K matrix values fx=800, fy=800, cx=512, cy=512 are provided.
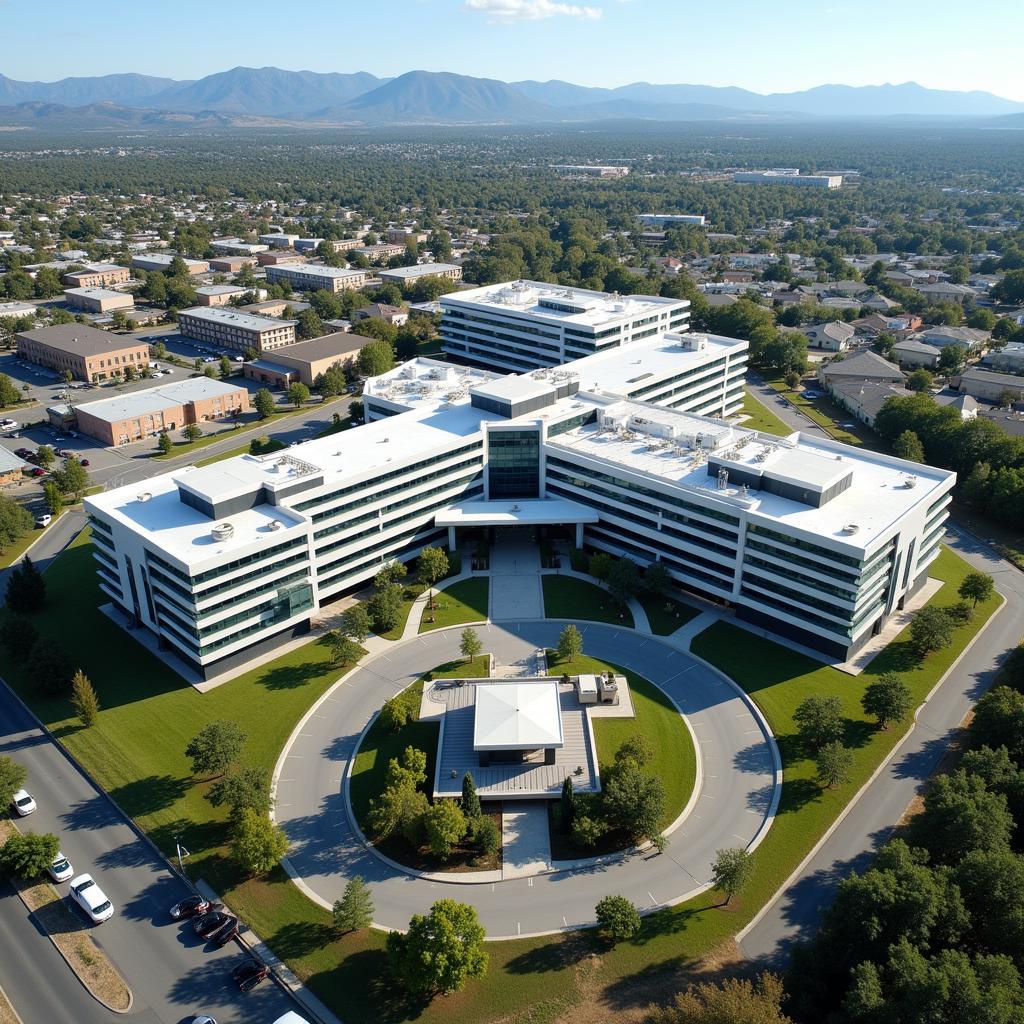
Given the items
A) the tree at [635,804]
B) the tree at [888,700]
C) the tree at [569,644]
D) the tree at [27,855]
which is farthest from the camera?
the tree at [569,644]

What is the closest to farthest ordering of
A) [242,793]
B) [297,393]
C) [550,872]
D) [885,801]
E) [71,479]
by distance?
[550,872] → [242,793] → [885,801] → [71,479] → [297,393]

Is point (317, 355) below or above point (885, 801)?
above

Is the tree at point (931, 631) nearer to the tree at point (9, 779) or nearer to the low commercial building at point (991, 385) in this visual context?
the tree at point (9, 779)

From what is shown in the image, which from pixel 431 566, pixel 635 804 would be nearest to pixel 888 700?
pixel 635 804

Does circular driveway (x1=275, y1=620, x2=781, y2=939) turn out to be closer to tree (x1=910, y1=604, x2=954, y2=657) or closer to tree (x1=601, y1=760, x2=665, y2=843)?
tree (x1=601, y1=760, x2=665, y2=843)

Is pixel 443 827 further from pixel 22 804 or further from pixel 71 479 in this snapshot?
pixel 71 479

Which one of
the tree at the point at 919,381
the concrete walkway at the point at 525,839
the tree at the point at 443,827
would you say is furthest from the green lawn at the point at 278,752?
the tree at the point at 919,381

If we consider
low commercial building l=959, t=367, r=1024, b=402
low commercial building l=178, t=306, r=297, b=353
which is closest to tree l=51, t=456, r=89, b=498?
low commercial building l=178, t=306, r=297, b=353
